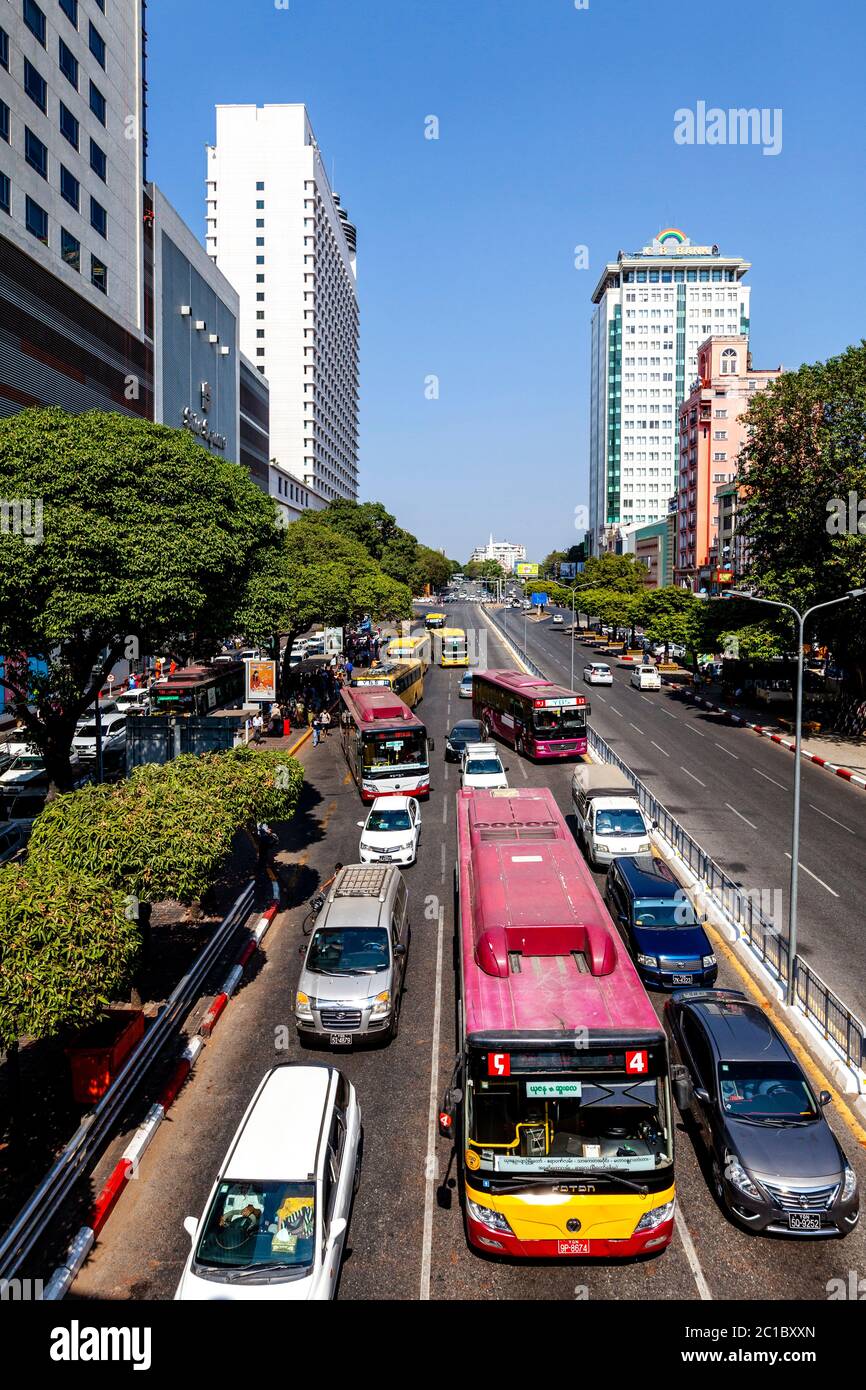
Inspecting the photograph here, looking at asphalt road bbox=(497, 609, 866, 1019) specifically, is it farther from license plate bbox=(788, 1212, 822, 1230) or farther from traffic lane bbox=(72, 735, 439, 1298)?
traffic lane bbox=(72, 735, 439, 1298)

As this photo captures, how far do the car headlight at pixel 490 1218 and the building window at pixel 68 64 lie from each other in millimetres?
54401

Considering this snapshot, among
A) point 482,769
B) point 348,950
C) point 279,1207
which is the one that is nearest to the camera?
point 279,1207

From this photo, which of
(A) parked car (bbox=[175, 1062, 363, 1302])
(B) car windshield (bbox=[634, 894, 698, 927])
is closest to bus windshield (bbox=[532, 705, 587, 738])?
(B) car windshield (bbox=[634, 894, 698, 927])

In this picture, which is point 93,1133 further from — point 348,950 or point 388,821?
point 388,821

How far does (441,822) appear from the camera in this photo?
92.1ft

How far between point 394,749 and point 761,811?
13349 mm

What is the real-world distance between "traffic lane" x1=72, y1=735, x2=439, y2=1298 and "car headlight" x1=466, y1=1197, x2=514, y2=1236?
110 cm

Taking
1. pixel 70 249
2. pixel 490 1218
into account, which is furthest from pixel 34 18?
pixel 490 1218

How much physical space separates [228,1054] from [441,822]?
45.6ft

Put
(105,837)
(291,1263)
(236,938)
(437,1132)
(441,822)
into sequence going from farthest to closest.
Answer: (441,822)
(236,938)
(105,837)
(437,1132)
(291,1263)

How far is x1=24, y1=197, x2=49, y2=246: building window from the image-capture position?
40.9 metres

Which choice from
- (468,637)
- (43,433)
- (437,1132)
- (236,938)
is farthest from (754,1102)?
(468,637)

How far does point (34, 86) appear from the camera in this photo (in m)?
41.1
